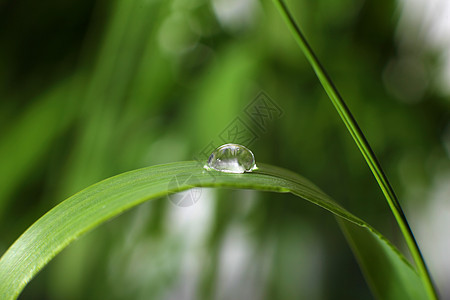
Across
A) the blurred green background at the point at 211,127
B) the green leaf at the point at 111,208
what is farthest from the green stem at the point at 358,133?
the blurred green background at the point at 211,127

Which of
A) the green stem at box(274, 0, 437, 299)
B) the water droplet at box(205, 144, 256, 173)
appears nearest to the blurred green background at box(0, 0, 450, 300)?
the water droplet at box(205, 144, 256, 173)

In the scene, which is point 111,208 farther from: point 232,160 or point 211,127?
point 211,127

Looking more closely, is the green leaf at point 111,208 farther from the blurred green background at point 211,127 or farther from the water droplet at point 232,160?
the blurred green background at point 211,127

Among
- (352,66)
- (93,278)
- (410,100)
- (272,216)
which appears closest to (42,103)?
(93,278)

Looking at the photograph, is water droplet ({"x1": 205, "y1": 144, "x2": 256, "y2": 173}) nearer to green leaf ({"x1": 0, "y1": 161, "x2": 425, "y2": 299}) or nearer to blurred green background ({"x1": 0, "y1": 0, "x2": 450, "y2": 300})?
green leaf ({"x1": 0, "y1": 161, "x2": 425, "y2": 299})

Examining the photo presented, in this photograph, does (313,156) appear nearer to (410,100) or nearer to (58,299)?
(410,100)

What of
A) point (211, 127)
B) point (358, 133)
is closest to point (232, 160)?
point (358, 133)
